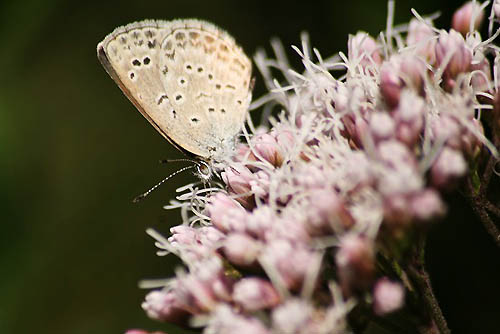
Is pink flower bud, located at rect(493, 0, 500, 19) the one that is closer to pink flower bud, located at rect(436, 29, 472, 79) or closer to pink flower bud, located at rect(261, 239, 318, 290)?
pink flower bud, located at rect(436, 29, 472, 79)

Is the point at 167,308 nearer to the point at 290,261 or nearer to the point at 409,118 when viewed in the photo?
the point at 290,261

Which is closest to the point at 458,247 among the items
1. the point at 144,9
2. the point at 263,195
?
the point at 263,195

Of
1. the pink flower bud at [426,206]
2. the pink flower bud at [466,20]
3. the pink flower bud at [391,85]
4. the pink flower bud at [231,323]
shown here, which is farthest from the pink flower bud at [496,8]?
the pink flower bud at [231,323]

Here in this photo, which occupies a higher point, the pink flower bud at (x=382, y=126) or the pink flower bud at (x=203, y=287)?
the pink flower bud at (x=382, y=126)

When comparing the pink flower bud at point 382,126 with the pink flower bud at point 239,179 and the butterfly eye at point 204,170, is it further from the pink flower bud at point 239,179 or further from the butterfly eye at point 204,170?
the butterfly eye at point 204,170

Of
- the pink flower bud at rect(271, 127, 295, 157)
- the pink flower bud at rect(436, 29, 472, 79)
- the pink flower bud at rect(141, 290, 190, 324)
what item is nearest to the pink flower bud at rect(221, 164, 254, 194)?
the pink flower bud at rect(271, 127, 295, 157)

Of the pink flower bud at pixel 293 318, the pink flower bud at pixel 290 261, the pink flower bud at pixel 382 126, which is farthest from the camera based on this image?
the pink flower bud at pixel 382 126

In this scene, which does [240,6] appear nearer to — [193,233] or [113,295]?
[113,295]
